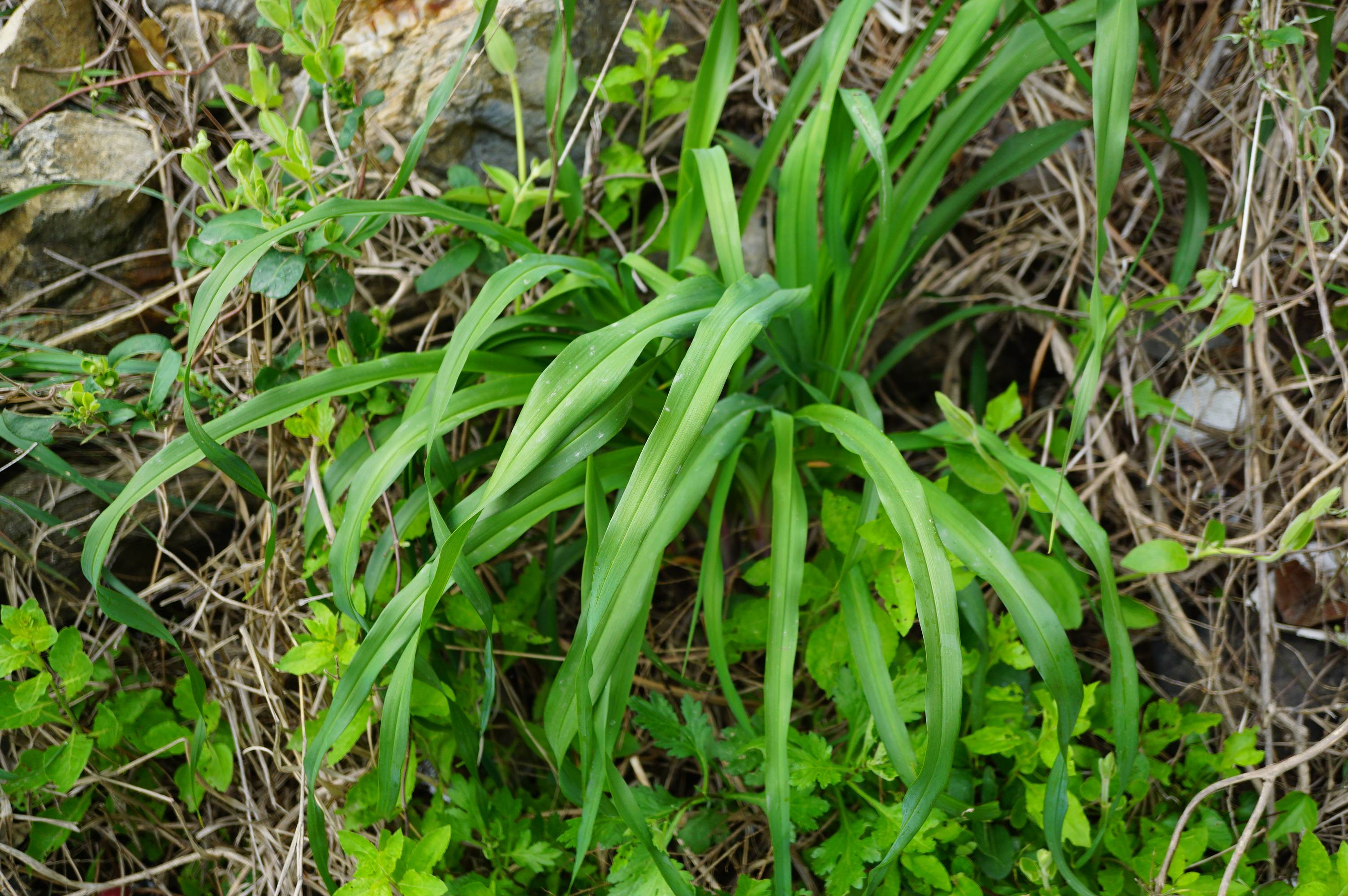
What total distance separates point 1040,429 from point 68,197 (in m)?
1.37

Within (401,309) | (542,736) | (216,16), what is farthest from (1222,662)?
(216,16)

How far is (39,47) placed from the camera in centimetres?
118

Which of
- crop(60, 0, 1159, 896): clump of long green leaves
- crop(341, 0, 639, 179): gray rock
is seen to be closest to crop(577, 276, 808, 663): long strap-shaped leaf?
crop(60, 0, 1159, 896): clump of long green leaves

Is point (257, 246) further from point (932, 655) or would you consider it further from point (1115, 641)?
point (1115, 641)

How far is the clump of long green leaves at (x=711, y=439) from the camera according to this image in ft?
2.47

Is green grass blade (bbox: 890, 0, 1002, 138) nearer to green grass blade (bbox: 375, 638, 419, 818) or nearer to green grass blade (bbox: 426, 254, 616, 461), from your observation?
green grass blade (bbox: 426, 254, 616, 461)

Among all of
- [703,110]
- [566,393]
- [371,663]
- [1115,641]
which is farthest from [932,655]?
[703,110]

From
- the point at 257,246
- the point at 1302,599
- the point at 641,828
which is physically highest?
the point at 257,246

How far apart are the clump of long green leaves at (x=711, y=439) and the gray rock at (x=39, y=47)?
54 cm

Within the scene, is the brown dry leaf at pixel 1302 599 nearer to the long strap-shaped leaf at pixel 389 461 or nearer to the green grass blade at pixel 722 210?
the green grass blade at pixel 722 210

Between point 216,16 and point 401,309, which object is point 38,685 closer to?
point 401,309

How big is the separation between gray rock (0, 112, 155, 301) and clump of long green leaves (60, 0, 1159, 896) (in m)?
0.39

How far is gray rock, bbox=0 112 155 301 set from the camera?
44.6 inches

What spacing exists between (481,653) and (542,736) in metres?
0.13
